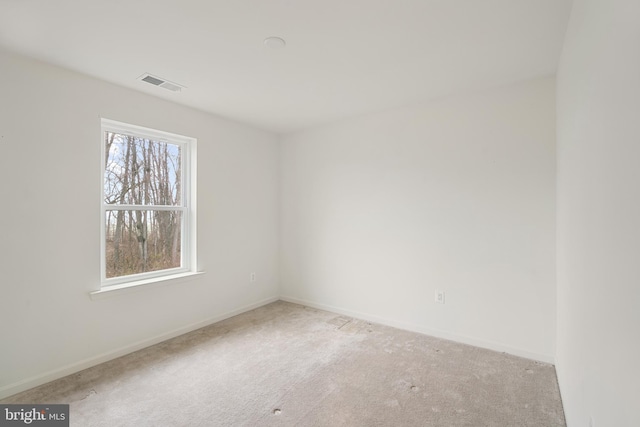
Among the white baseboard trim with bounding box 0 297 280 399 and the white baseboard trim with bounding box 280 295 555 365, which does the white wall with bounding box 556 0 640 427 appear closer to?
the white baseboard trim with bounding box 280 295 555 365

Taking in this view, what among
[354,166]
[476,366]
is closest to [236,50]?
[354,166]

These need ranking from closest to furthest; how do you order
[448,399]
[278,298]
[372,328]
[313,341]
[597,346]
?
[597,346] → [448,399] → [313,341] → [372,328] → [278,298]

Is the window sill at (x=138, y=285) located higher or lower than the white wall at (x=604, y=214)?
lower

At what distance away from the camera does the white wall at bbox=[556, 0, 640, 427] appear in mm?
803

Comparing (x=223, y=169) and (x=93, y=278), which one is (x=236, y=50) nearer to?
(x=223, y=169)

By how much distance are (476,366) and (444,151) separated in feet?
6.48

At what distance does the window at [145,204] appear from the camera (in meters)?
2.78

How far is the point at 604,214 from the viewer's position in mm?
1072

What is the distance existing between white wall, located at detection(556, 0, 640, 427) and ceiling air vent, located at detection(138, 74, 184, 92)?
2829 mm

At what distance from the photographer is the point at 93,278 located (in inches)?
101

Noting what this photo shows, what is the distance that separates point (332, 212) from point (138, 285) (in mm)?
2248
